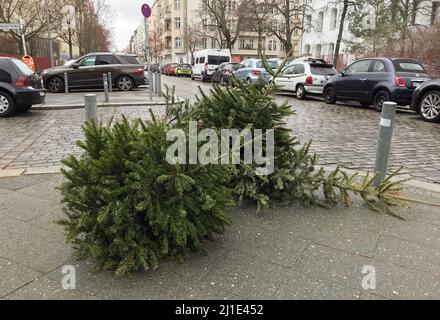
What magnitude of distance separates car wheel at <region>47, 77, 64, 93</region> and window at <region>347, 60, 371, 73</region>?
40.0ft

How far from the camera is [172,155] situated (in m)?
2.77

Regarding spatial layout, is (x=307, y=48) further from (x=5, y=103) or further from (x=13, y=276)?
(x=13, y=276)

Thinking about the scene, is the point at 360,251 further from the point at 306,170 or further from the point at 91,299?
the point at 91,299

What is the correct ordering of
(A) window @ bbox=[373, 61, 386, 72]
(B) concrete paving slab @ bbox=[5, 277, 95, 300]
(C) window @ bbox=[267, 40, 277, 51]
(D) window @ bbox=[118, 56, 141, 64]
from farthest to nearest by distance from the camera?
(C) window @ bbox=[267, 40, 277, 51], (D) window @ bbox=[118, 56, 141, 64], (A) window @ bbox=[373, 61, 386, 72], (B) concrete paving slab @ bbox=[5, 277, 95, 300]

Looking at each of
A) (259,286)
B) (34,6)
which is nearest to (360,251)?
(259,286)

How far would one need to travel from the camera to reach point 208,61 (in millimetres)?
32312

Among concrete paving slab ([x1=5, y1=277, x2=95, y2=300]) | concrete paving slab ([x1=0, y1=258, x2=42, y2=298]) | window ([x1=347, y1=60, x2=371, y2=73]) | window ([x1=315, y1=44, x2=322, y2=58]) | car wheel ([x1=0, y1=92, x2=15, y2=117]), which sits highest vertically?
window ([x1=315, y1=44, x2=322, y2=58])

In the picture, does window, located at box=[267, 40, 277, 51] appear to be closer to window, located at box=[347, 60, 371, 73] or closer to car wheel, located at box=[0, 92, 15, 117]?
window, located at box=[347, 60, 371, 73]

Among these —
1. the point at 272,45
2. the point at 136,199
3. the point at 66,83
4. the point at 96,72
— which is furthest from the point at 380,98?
the point at 272,45

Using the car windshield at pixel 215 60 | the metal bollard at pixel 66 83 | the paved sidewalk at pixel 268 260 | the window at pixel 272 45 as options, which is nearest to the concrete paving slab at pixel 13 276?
the paved sidewalk at pixel 268 260

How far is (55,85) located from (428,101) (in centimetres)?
1488

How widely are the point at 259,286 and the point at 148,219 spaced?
905 millimetres

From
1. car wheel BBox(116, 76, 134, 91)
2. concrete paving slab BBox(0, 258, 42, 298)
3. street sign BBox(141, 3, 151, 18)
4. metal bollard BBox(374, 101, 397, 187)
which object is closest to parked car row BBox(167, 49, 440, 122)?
street sign BBox(141, 3, 151, 18)

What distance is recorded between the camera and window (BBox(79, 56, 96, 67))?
17.9m
